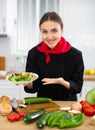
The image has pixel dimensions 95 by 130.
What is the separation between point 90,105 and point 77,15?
94.8 inches

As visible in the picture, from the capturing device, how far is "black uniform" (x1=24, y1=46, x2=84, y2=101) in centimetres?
191

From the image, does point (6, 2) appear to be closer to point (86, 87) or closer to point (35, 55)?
point (86, 87)

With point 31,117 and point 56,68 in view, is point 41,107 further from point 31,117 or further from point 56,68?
point 56,68

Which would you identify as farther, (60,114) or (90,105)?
(90,105)

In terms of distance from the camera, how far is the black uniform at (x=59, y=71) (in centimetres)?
191

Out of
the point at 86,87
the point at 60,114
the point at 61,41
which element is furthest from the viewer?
the point at 86,87

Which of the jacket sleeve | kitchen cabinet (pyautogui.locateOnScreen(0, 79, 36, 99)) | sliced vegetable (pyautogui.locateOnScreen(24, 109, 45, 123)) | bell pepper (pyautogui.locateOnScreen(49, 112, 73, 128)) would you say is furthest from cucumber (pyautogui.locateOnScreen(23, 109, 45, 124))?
kitchen cabinet (pyautogui.locateOnScreen(0, 79, 36, 99))

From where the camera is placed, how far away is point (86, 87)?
132 inches

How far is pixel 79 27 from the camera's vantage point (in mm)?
3875

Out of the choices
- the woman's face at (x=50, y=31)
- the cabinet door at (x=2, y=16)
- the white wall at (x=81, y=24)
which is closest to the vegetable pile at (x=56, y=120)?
the woman's face at (x=50, y=31)

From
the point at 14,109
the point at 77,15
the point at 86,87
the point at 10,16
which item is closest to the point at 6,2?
the point at 10,16

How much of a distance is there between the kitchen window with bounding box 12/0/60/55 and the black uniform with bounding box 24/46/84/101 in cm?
208

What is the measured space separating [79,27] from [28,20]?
76 centimetres

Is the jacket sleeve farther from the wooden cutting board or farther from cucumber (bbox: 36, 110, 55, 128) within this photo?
cucumber (bbox: 36, 110, 55, 128)
